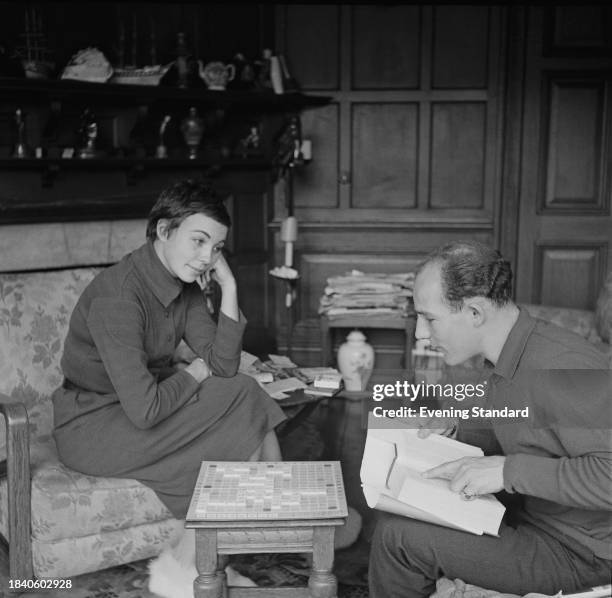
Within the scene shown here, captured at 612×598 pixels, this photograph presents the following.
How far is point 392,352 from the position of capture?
4816 millimetres

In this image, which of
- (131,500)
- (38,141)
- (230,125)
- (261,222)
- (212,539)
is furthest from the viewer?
(261,222)

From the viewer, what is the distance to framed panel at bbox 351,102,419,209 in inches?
183

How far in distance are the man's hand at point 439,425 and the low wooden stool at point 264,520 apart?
251 millimetres

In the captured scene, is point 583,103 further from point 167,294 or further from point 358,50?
point 167,294

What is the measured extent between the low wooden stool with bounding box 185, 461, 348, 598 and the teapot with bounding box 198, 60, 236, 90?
2.63m

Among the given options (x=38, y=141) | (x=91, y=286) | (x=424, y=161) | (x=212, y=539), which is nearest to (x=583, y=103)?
(x=424, y=161)

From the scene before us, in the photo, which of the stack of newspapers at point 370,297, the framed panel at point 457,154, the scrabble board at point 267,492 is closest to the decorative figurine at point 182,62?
the stack of newspapers at point 370,297

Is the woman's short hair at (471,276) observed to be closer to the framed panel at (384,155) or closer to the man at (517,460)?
the man at (517,460)

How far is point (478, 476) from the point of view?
63.2 inches

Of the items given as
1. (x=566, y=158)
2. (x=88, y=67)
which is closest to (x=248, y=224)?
(x=88, y=67)

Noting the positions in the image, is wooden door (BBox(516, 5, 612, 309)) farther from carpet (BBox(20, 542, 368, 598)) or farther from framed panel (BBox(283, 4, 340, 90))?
carpet (BBox(20, 542, 368, 598))

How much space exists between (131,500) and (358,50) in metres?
3.10

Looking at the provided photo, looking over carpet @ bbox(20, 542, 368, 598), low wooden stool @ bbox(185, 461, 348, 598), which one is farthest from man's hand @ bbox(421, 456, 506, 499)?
carpet @ bbox(20, 542, 368, 598)

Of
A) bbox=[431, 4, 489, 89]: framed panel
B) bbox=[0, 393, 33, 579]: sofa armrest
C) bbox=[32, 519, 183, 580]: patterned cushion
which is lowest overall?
bbox=[32, 519, 183, 580]: patterned cushion
